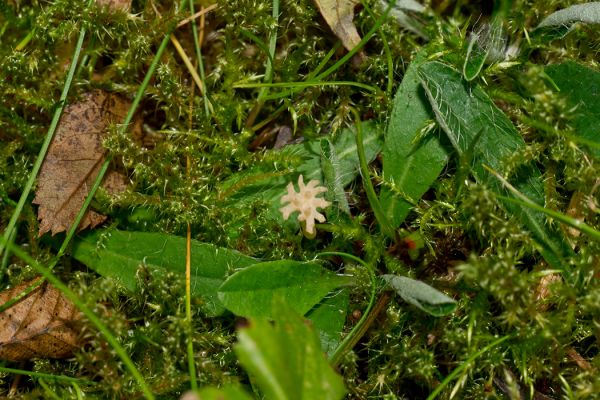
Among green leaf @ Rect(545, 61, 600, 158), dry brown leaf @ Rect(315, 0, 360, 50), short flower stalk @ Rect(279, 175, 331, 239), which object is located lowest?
short flower stalk @ Rect(279, 175, 331, 239)

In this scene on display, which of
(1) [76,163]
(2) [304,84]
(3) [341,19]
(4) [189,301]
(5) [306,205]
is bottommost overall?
(4) [189,301]

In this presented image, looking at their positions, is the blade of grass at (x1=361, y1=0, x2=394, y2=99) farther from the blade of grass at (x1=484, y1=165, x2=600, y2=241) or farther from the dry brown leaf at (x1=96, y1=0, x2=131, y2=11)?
the dry brown leaf at (x1=96, y1=0, x2=131, y2=11)

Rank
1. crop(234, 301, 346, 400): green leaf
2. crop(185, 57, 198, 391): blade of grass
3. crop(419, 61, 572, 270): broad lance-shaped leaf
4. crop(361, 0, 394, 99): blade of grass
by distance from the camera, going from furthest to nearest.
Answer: crop(361, 0, 394, 99): blade of grass, crop(419, 61, 572, 270): broad lance-shaped leaf, crop(185, 57, 198, 391): blade of grass, crop(234, 301, 346, 400): green leaf

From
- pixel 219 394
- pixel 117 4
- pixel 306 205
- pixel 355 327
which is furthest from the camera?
pixel 117 4

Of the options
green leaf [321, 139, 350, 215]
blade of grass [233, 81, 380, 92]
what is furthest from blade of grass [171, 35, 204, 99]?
green leaf [321, 139, 350, 215]

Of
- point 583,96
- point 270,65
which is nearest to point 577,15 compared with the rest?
point 583,96

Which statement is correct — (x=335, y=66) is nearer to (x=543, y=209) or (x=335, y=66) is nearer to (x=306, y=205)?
(x=306, y=205)
